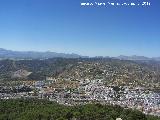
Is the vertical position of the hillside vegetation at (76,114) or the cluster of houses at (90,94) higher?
the hillside vegetation at (76,114)

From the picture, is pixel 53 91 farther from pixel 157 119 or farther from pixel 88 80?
pixel 157 119

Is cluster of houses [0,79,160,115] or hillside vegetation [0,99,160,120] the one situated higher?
hillside vegetation [0,99,160,120]

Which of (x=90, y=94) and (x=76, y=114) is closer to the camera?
(x=76, y=114)

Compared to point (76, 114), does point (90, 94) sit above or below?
below

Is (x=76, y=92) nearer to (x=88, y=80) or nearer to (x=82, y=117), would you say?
(x=88, y=80)

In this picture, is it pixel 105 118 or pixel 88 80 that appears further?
pixel 88 80

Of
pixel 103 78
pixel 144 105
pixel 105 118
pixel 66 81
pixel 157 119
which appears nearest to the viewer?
pixel 105 118

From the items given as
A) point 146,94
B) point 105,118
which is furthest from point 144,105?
point 105,118

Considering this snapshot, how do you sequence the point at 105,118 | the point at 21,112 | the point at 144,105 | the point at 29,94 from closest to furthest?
the point at 105,118
the point at 21,112
the point at 144,105
the point at 29,94

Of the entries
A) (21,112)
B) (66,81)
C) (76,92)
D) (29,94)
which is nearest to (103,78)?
(66,81)

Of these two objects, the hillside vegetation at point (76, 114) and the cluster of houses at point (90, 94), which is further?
the cluster of houses at point (90, 94)
